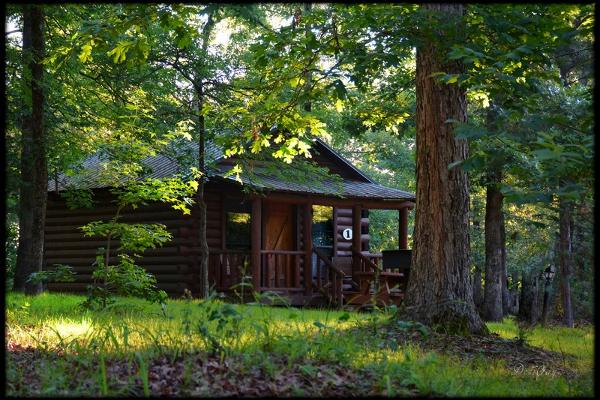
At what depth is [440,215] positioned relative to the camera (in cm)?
1027

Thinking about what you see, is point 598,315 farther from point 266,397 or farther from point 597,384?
point 266,397

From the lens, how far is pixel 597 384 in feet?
16.6

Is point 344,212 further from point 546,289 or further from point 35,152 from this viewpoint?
point 35,152

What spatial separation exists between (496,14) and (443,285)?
3750 mm

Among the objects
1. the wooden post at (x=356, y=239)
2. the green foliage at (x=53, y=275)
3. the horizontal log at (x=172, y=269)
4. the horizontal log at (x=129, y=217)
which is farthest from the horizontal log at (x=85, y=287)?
the green foliage at (x=53, y=275)

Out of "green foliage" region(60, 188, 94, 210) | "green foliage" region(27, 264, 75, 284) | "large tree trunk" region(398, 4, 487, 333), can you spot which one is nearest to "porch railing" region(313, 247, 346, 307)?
"green foliage" region(60, 188, 94, 210)

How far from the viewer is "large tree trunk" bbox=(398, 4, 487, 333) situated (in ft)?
33.2

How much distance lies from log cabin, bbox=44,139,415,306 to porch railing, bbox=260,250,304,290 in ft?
0.10

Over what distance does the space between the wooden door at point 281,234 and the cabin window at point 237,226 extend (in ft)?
1.88

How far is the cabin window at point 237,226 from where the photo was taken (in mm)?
21234

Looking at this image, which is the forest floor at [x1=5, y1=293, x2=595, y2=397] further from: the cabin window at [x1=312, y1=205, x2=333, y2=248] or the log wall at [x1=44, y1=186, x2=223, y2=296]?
the cabin window at [x1=312, y1=205, x2=333, y2=248]

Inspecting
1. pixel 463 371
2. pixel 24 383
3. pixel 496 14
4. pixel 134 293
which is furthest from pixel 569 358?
pixel 24 383

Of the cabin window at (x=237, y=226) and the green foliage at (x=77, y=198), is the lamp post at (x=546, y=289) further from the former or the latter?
the green foliage at (x=77, y=198)

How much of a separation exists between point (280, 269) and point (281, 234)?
272 centimetres
